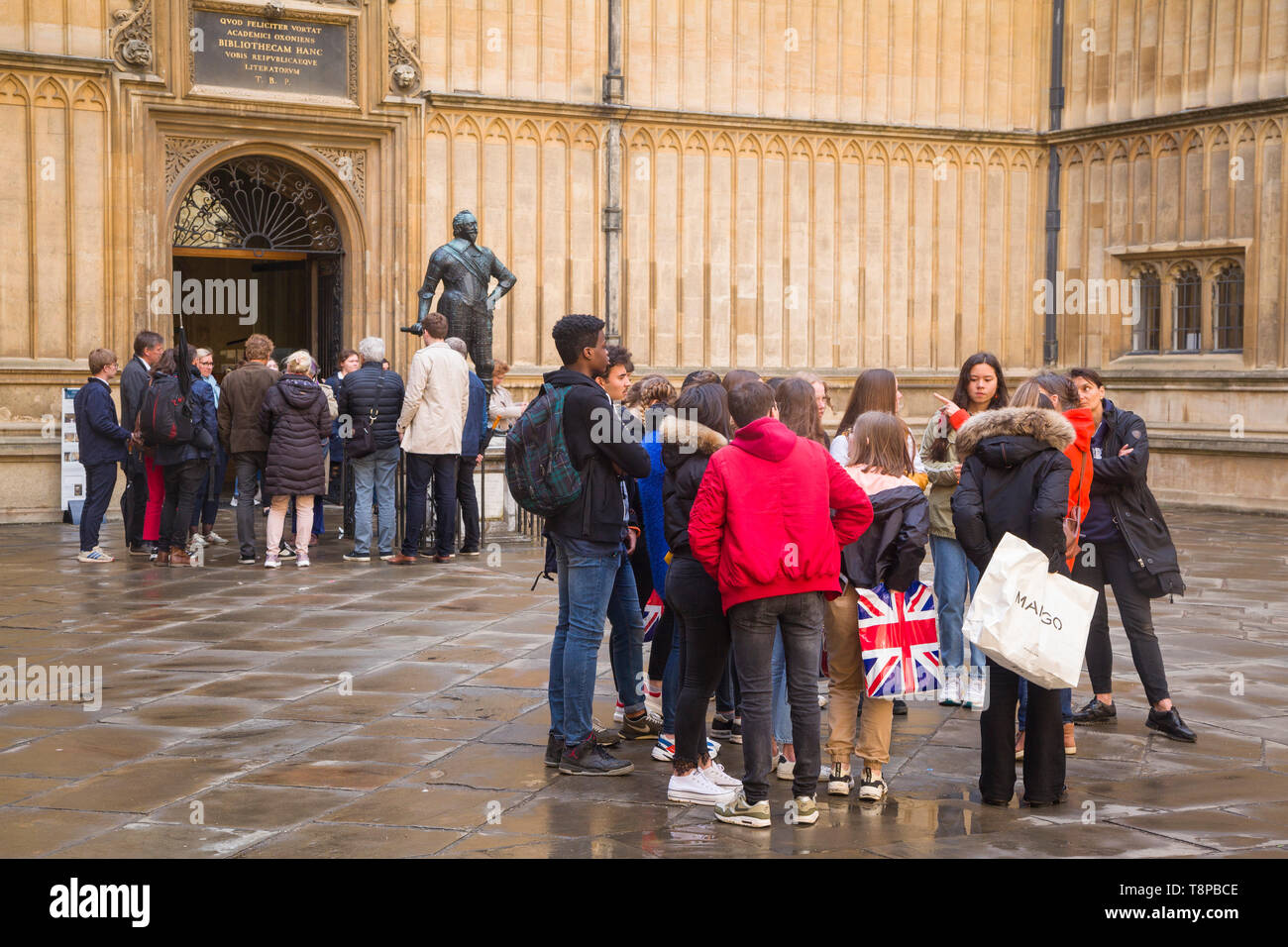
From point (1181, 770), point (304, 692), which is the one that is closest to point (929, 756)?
point (1181, 770)

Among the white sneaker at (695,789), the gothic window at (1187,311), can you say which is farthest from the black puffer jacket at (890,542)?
the gothic window at (1187,311)

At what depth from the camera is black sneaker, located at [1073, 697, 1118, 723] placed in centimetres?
683

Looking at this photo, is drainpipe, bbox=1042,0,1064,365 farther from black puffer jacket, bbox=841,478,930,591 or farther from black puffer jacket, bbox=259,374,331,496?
black puffer jacket, bbox=841,478,930,591

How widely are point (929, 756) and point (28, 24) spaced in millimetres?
12158

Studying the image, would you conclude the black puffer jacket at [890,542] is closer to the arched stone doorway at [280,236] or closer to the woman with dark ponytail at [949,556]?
the woman with dark ponytail at [949,556]

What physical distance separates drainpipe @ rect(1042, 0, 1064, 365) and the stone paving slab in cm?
991

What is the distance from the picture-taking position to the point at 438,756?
6.05 metres

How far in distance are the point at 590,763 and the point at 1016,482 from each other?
192 cm

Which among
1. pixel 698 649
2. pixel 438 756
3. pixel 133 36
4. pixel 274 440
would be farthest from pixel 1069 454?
pixel 133 36

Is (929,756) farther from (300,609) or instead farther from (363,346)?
→ (363,346)

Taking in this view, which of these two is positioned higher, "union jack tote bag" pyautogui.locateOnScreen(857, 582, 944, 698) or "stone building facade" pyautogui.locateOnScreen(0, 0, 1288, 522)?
"stone building facade" pyautogui.locateOnScreen(0, 0, 1288, 522)

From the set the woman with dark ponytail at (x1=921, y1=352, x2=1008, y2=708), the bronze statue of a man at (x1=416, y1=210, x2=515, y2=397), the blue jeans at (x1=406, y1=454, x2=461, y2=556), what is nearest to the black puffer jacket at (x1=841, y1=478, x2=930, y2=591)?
the woman with dark ponytail at (x1=921, y1=352, x2=1008, y2=708)

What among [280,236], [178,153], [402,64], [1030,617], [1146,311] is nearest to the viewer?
[1030,617]

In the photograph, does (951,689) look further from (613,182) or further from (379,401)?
(613,182)
